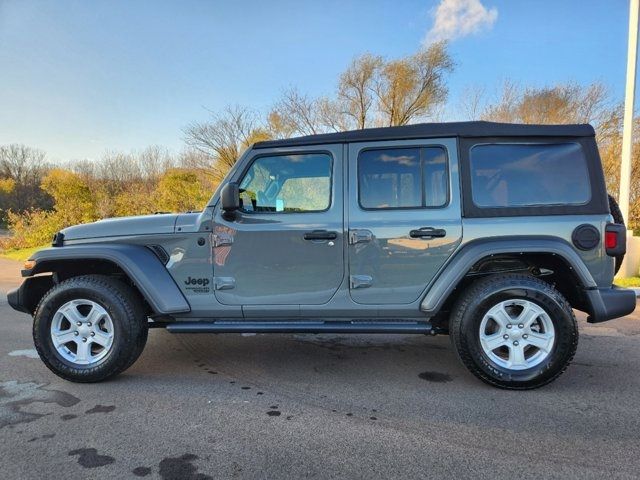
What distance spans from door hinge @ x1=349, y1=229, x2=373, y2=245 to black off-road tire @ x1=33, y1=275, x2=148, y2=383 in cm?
192

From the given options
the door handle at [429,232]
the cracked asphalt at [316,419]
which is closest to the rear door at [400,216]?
the door handle at [429,232]

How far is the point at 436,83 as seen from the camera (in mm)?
23453

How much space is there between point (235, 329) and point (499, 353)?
2188mm

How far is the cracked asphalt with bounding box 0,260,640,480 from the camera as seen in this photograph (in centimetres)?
238

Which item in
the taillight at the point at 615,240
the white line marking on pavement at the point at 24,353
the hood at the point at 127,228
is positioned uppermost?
the hood at the point at 127,228

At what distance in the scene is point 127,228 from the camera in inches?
147

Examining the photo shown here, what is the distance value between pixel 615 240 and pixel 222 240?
3.13 meters

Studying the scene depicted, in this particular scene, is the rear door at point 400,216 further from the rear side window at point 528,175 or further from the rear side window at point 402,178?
the rear side window at point 528,175

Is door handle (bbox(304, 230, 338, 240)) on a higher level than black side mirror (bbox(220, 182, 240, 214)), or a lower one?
lower

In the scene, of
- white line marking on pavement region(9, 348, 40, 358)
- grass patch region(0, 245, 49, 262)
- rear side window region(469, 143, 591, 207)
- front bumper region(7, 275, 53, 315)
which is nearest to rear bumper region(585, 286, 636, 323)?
rear side window region(469, 143, 591, 207)

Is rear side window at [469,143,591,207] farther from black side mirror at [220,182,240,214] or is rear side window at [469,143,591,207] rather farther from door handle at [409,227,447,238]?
black side mirror at [220,182,240,214]

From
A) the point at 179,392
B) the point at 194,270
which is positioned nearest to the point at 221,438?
the point at 179,392

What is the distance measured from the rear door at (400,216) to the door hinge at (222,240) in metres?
1.02

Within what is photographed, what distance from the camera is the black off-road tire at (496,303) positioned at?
329 cm
